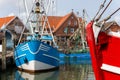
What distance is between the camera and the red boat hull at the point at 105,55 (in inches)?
358

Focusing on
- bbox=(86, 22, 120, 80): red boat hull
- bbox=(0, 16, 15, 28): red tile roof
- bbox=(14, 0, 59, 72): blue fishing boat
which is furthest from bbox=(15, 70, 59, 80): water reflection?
bbox=(0, 16, 15, 28): red tile roof

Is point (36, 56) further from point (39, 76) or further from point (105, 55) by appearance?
point (105, 55)

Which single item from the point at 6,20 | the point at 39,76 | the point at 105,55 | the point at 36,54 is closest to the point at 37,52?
the point at 36,54

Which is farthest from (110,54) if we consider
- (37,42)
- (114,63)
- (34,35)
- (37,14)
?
(37,14)

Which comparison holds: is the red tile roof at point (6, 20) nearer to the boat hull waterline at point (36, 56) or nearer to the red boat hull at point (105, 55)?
the boat hull waterline at point (36, 56)

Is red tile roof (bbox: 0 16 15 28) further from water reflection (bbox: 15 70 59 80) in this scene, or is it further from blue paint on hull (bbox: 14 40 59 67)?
water reflection (bbox: 15 70 59 80)

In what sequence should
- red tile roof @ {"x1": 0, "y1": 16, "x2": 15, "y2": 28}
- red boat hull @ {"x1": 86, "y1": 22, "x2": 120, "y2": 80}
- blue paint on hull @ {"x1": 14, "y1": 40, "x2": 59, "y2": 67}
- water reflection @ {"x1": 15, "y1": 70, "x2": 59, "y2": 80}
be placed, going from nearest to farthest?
red boat hull @ {"x1": 86, "y1": 22, "x2": 120, "y2": 80} → water reflection @ {"x1": 15, "y1": 70, "x2": 59, "y2": 80} → blue paint on hull @ {"x1": 14, "y1": 40, "x2": 59, "y2": 67} → red tile roof @ {"x1": 0, "y1": 16, "x2": 15, "y2": 28}

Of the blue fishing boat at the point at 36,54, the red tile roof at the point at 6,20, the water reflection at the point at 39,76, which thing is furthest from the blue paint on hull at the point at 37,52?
the red tile roof at the point at 6,20

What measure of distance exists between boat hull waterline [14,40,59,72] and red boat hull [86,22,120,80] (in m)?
14.7

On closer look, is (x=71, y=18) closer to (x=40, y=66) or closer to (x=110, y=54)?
(x=40, y=66)

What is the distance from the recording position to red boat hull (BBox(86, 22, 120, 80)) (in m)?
9.09

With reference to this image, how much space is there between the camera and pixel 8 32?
53438 millimetres

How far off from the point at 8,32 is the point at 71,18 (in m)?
13.9

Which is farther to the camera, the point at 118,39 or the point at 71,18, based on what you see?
the point at 71,18
